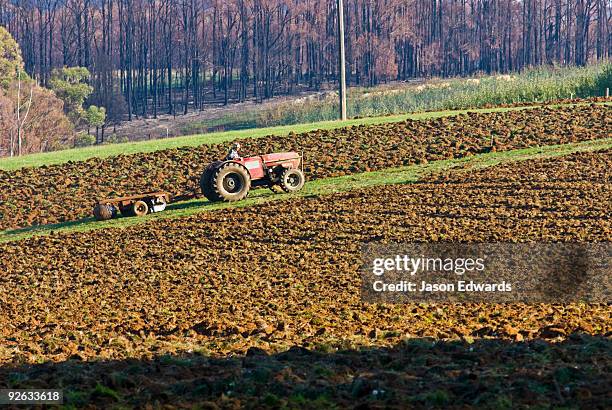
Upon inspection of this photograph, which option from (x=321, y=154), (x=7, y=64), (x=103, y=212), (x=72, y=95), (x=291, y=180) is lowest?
(x=103, y=212)

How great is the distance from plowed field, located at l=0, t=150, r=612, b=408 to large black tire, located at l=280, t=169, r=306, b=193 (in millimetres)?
938

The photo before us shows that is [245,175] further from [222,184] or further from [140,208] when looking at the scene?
[140,208]

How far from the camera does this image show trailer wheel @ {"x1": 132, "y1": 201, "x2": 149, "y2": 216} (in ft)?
78.2

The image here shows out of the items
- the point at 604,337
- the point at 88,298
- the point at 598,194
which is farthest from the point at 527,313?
the point at 598,194

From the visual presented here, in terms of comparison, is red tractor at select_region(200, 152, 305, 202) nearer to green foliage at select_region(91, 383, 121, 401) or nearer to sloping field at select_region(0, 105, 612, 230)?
sloping field at select_region(0, 105, 612, 230)

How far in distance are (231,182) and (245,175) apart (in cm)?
51

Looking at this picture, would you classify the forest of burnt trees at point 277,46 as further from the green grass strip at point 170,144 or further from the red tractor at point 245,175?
the red tractor at point 245,175

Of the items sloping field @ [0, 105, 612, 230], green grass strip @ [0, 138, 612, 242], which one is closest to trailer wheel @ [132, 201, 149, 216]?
Result: green grass strip @ [0, 138, 612, 242]

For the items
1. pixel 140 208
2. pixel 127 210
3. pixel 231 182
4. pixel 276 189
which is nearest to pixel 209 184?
pixel 231 182

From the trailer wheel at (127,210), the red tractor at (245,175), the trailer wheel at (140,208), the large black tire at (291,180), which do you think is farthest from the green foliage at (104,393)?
the large black tire at (291,180)

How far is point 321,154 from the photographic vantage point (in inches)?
1214

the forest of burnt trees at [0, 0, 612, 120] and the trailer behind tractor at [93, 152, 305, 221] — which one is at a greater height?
the forest of burnt trees at [0, 0, 612, 120]

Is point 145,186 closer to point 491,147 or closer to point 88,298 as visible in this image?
point 491,147

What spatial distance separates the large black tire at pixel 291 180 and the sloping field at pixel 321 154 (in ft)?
9.20
